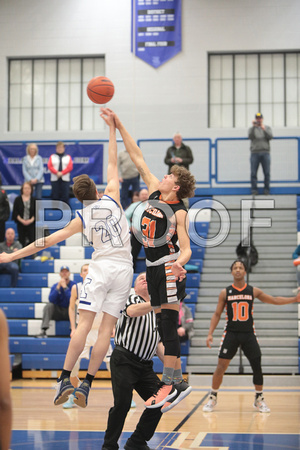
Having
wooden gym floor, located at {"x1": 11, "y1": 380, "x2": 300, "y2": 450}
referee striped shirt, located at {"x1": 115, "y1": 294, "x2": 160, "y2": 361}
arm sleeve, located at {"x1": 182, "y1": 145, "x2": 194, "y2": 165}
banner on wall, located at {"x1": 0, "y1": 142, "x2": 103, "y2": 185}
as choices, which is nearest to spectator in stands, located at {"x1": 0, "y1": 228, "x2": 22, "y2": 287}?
wooden gym floor, located at {"x1": 11, "y1": 380, "x2": 300, "y2": 450}

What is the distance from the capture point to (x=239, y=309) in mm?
10234

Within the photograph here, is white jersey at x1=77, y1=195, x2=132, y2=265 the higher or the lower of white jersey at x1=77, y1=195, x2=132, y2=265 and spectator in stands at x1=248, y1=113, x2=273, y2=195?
the lower

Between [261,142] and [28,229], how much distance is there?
6.19 metres

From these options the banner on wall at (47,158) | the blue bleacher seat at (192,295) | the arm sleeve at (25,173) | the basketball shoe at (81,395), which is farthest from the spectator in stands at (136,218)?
the basketball shoe at (81,395)

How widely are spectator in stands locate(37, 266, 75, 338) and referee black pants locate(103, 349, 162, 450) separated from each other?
20.3 feet

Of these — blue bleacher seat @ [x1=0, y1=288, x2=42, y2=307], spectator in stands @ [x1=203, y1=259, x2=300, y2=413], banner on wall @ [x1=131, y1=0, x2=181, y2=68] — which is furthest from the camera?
banner on wall @ [x1=131, y1=0, x2=181, y2=68]

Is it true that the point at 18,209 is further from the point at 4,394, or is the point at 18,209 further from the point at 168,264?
the point at 4,394

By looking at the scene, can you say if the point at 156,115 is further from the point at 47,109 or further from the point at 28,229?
the point at 28,229

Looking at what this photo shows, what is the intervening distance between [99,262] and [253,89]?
45.4 ft

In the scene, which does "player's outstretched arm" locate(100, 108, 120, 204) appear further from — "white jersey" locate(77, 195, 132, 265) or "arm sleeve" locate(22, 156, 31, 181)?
"arm sleeve" locate(22, 156, 31, 181)

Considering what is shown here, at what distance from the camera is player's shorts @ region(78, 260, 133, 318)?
6.09m

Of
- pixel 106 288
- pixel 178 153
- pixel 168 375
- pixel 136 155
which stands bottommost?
pixel 168 375

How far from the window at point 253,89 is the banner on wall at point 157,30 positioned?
126 centimetres

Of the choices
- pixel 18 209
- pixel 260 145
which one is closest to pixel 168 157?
pixel 260 145
